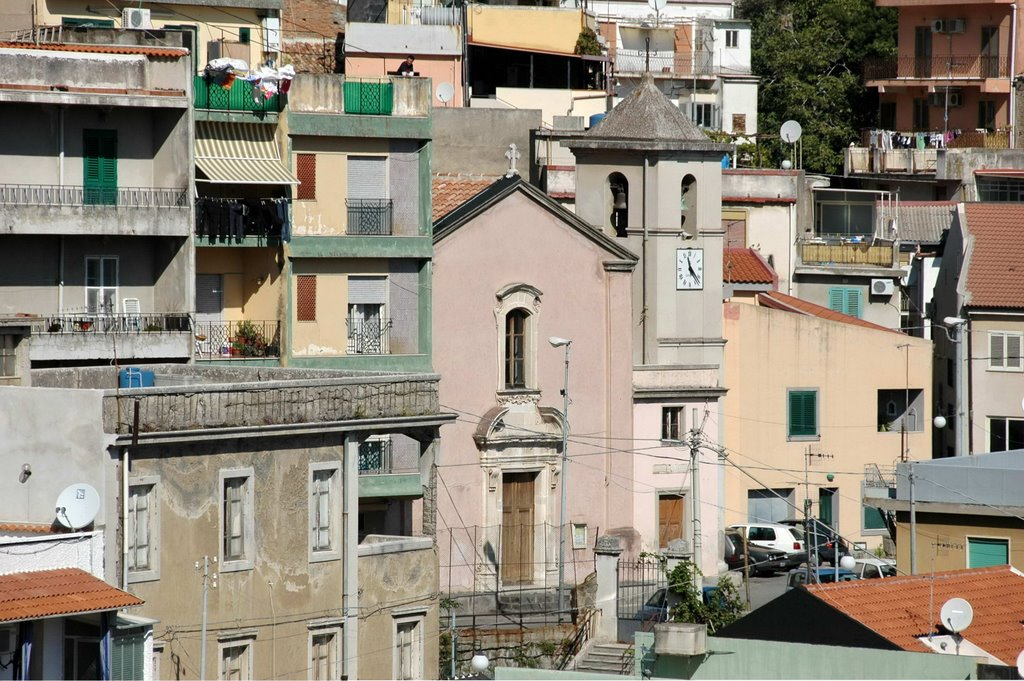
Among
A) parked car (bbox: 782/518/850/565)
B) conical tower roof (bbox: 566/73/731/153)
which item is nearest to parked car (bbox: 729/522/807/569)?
parked car (bbox: 782/518/850/565)

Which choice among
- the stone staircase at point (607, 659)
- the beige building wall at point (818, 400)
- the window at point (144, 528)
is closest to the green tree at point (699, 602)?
the stone staircase at point (607, 659)

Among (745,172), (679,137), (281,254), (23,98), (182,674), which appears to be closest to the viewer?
(182,674)

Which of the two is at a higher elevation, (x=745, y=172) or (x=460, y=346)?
(x=745, y=172)

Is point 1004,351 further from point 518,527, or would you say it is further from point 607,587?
point 607,587

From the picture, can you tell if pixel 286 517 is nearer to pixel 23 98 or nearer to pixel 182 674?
pixel 182 674

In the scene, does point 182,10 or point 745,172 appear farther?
point 745,172

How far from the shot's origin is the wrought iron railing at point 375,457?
54.7 meters

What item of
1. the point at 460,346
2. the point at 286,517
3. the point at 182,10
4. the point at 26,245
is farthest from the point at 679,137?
the point at 286,517

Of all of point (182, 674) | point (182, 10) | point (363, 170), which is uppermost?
point (182, 10)

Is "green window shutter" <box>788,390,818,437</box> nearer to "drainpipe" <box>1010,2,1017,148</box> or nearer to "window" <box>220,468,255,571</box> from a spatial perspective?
"drainpipe" <box>1010,2,1017,148</box>

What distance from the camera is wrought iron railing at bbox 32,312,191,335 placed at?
53.0m

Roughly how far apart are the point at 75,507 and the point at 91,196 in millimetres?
14996

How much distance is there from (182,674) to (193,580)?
1494 mm

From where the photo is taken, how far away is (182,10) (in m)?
59.9
